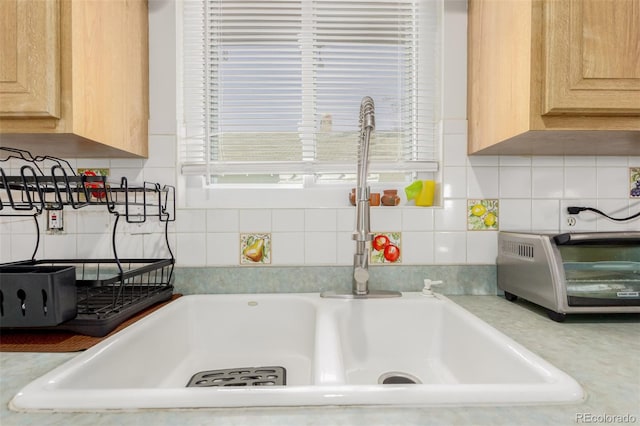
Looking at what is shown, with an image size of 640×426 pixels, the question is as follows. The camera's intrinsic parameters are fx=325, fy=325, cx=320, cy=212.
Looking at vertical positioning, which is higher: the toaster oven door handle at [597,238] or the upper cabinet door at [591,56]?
the upper cabinet door at [591,56]

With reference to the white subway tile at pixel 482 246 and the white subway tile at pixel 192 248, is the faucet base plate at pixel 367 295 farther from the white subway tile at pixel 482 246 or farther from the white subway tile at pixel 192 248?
the white subway tile at pixel 192 248

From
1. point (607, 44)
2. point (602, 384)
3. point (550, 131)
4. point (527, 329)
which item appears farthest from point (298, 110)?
point (602, 384)

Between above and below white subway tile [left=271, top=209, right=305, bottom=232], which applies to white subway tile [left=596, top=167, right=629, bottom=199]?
above

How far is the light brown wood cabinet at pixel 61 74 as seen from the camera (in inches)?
31.2

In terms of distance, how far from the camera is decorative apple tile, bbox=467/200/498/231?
4.08 feet

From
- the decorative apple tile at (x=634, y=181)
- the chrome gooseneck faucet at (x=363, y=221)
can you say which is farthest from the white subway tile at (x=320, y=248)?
the decorative apple tile at (x=634, y=181)

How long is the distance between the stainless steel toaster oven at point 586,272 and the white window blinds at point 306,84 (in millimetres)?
515

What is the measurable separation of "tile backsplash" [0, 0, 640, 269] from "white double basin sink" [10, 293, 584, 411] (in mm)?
194

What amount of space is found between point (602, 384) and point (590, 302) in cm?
42

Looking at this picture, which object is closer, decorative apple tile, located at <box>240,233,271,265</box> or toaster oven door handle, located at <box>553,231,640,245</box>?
toaster oven door handle, located at <box>553,231,640,245</box>

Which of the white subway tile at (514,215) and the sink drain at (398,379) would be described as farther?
the white subway tile at (514,215)

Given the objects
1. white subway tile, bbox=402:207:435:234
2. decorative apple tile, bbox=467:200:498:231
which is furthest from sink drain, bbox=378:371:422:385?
decorative apple tile, bbox=467:200:498:231

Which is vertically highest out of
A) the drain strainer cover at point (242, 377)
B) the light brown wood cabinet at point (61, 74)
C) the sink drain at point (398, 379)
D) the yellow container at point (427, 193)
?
the light brown wood cabinet at point (61, 74)

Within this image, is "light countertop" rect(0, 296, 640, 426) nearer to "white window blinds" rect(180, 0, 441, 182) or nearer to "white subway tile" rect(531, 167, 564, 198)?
"white subway tile" rect(531, 167, 564, 198)
